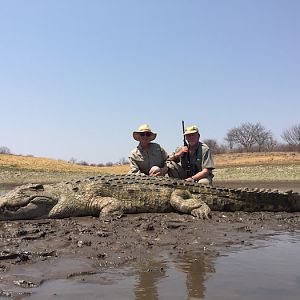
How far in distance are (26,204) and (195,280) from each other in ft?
14.3

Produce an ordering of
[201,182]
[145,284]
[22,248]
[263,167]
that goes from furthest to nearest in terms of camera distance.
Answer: [263,167], [201,182], [22,248], [145,284]

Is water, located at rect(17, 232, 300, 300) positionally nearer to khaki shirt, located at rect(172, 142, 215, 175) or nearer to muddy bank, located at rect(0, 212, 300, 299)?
muddy bank, located at rect(0, 212, 300, 299)

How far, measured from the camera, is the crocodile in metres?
7.48

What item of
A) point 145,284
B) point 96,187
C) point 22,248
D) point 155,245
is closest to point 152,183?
point 96,187

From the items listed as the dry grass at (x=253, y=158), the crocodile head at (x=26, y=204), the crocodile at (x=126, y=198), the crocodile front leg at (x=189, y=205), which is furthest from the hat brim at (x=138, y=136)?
the dry grass at (x=253, y=158)

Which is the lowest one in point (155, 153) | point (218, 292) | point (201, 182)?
point (218, 292)

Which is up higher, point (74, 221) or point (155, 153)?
point (155, 153)

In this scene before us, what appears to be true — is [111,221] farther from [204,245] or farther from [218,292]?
[218,292]

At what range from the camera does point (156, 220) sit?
23.2 ft

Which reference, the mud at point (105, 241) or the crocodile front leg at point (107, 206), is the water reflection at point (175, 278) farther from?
the crocodile front leg at point (107, 206)

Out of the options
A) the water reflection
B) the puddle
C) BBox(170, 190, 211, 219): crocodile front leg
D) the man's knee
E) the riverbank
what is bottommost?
the puddle

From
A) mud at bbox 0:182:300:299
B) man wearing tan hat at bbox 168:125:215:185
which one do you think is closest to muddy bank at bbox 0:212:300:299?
mud at bbox 0:182:300:299

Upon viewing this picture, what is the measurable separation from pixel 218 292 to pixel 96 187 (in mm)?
4693

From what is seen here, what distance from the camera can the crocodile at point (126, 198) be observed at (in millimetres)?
7477
